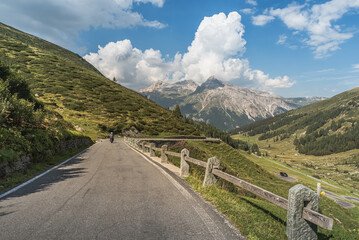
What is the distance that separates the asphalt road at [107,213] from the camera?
3986 millimetres

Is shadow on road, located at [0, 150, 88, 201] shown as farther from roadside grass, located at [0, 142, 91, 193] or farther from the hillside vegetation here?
the hillside vegetation

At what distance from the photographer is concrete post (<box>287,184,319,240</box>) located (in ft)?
12.6

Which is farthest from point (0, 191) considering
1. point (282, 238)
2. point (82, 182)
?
point (282, 238)

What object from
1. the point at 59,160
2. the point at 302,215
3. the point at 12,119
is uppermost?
the point at 12,119

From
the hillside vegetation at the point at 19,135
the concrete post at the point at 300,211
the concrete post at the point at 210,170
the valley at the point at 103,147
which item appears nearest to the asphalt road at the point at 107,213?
the valley at the point at 103,147

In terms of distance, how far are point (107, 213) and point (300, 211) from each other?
4.48 metres

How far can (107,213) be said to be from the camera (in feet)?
16.3

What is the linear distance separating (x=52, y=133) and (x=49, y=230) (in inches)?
526

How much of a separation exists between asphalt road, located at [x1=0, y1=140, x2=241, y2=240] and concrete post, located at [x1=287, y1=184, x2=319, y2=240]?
1.15 meters

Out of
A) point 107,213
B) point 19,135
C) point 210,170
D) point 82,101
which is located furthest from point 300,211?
point 82,101

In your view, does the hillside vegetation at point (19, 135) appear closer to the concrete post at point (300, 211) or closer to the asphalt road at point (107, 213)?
the asphalt road at point (107, 213)

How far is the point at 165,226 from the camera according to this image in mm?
4383

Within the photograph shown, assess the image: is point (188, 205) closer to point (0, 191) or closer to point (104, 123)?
point (0, 191)

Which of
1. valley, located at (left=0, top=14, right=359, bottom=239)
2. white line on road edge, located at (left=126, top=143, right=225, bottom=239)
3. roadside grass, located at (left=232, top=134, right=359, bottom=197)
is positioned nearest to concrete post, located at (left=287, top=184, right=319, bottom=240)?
valley, located at (left=0, top=14, right=359, bottom=239)
